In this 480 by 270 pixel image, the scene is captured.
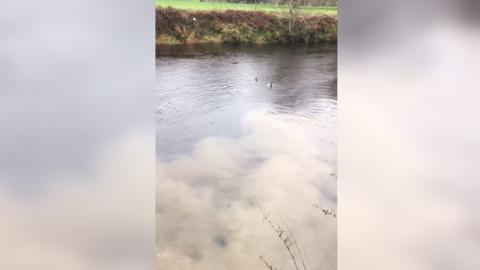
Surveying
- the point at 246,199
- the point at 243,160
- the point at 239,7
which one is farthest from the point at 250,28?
the point at 246,199

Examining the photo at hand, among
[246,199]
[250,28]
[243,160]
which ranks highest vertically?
[250,28]

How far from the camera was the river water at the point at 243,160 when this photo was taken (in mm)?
1907

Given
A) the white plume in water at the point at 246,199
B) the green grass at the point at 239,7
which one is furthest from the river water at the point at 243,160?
the green grass at the point at 239,7

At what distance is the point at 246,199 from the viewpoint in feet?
6.43

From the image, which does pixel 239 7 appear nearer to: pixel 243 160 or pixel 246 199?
pixel 243 160

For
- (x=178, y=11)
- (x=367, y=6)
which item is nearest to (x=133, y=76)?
(x=178, y=11)

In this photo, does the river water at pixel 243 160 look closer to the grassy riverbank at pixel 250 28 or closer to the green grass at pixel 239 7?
the grassy riverbank at pixel 250 28

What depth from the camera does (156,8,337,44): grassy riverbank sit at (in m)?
2.07

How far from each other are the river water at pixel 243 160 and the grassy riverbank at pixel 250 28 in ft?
0.20

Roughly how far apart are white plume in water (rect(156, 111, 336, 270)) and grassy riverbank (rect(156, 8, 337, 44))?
387 mm

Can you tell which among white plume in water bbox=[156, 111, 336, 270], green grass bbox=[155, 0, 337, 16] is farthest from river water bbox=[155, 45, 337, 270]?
green grass bbox=[155, 0, 337, 16]

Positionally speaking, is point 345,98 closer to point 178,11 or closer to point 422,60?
point 422,60

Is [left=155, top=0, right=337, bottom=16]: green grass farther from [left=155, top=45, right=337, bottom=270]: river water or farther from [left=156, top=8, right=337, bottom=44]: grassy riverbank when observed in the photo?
[left=155, top=45, right=337, bottom=270]: river water

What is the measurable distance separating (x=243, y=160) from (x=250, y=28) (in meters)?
0.62
